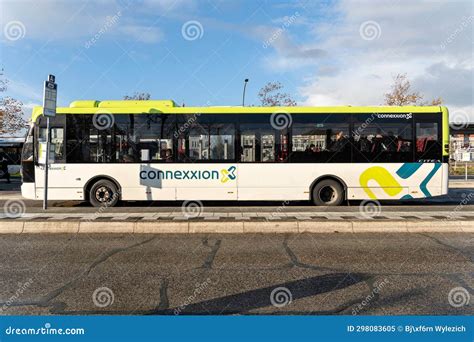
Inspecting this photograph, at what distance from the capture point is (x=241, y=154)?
11844 millimetres

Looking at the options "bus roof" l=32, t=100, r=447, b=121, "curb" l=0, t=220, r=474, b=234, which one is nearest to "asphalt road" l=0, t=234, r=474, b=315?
"curb" l=0, t=220, r=474, b=234

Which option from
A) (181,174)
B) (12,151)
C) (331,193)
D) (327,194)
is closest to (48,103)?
(181,174)

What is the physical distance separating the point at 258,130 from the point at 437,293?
8038mm

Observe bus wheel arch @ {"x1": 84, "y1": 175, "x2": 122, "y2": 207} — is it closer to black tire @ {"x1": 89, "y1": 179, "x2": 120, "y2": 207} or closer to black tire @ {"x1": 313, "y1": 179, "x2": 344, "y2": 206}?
black tire @ {"x1": 89, "y1": 179, "x2": 120, "y2": 207}

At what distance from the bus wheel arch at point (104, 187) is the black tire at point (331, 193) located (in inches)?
241

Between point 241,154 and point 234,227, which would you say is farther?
point 241,154

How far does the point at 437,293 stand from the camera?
4.60 meters

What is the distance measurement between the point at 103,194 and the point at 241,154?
4467 millimetres

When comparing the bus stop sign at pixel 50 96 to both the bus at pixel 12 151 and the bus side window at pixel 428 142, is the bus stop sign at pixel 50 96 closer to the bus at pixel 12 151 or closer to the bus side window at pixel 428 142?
the bus side window at pixel 428 142

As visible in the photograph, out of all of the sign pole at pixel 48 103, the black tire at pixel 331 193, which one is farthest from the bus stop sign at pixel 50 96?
the black tire at pixel 331 193

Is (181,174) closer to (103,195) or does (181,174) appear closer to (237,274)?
(103,195)

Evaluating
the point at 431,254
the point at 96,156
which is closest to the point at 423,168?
the point at 431,254

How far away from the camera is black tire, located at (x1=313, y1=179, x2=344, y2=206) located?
1179 centimetres

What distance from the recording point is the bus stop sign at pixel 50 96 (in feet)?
33.5
